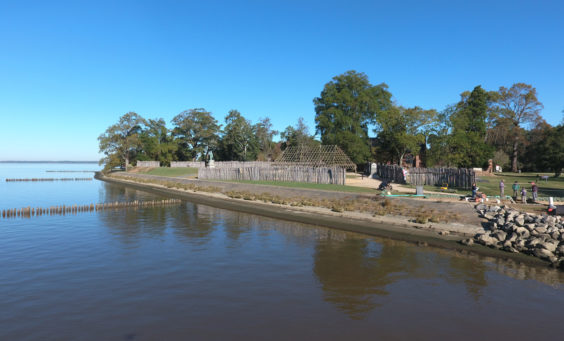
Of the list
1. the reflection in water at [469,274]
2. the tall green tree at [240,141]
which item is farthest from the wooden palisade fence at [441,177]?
the tall green tree at [240,141]

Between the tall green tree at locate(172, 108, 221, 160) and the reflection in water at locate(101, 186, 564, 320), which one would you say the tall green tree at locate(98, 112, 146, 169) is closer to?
the tall green tree at locate(172, 108, 221, 160)

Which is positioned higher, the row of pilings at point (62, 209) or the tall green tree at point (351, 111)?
the tall green tree at point (351, 111)

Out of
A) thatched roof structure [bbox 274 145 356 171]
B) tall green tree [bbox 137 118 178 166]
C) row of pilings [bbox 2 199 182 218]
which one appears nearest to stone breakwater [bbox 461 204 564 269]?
thatched roof structure [bbox 274 145 356 171]

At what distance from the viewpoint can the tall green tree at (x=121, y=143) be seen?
91625 mm

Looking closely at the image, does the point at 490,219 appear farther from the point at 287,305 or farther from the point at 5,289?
the point at 5,289

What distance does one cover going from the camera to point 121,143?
3629 inches

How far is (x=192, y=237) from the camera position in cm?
2033

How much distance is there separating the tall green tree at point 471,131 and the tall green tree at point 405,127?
4.27m

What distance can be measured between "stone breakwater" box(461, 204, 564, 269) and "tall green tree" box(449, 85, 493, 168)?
1219 inches

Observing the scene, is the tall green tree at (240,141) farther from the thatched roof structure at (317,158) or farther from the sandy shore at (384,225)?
the sandy shore at (384,225)

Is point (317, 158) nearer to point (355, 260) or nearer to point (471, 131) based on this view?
point (471, 131)

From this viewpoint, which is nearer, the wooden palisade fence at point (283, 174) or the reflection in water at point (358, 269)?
the reflection in water at point (358, 269)

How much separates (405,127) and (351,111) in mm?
13898

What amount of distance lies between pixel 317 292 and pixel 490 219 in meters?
12.5
